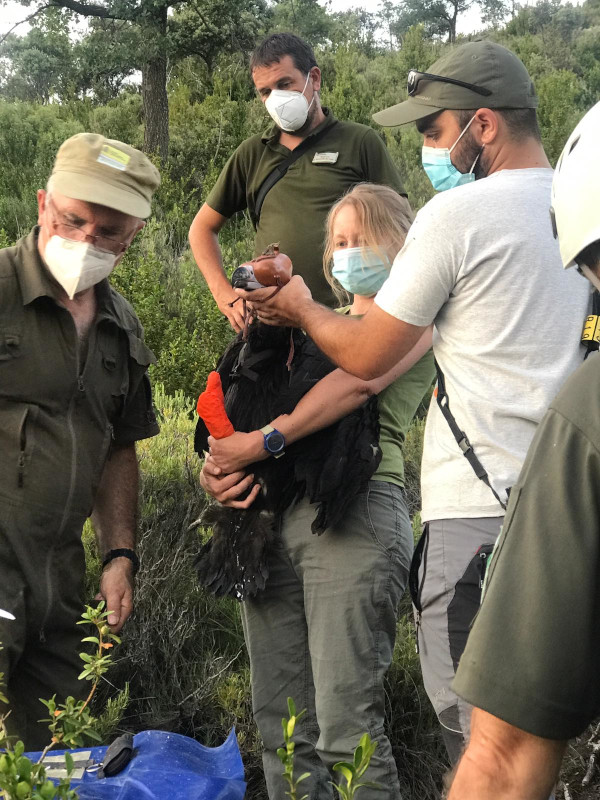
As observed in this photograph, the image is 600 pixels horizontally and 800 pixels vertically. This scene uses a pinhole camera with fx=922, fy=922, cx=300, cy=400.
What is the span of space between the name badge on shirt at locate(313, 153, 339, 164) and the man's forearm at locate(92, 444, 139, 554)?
166 cm

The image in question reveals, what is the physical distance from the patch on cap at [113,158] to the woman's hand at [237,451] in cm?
93

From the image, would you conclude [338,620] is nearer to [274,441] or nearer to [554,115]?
[274,441]

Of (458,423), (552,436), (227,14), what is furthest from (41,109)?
(552,436)

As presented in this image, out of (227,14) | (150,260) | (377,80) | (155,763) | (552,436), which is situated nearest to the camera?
(552,436)

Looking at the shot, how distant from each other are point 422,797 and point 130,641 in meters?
1.34

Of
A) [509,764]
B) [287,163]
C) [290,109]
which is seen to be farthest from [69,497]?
[290,109]

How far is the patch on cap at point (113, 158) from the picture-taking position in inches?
114

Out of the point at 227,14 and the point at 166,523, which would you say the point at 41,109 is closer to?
the point at 227,14

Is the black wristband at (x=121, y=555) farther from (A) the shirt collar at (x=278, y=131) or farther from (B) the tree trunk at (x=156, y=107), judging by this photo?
(B) the tree trunk at (x=156, y=107)

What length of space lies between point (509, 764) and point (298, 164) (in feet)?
10.9

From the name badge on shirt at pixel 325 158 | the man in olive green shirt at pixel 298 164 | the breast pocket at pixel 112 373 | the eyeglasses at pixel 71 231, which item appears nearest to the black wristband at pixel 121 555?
the breast pocket at pixel 112 373

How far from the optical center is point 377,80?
19578 mm

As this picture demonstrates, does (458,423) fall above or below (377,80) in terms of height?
below

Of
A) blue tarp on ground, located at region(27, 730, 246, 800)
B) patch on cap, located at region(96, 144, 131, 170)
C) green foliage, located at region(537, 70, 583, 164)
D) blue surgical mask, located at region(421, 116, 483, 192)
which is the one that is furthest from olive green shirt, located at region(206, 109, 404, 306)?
green foliage, located at region(537, 70, 583, 164)
